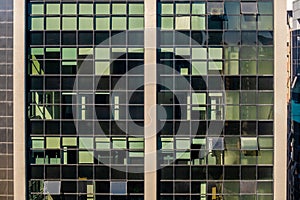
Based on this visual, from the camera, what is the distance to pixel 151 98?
26.8 m

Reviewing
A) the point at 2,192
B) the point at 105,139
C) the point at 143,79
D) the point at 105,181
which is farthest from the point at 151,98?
the point at 2,192

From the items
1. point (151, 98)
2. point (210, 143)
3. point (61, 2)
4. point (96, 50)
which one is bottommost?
point (210, 143)

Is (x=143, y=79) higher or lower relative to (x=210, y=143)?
higher

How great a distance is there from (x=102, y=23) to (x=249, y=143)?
9393 millimetres

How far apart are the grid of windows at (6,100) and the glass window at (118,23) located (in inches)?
204

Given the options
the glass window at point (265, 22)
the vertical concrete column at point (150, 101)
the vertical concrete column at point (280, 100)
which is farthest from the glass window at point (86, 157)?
the glass window at point (265, 22)

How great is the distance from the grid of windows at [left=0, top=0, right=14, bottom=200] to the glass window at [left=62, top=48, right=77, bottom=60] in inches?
107

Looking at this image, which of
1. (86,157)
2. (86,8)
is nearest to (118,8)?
(86,8)

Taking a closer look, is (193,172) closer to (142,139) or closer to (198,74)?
(142,139)

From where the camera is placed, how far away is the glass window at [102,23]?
1065 inches

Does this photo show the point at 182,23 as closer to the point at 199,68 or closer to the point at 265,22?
the point at 199,68

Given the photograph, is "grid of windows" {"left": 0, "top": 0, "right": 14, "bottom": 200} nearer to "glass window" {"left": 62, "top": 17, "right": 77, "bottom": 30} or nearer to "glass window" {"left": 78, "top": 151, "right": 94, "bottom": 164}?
"glass window" {"left": 62, "top": 17, "right": 77, "bottom": 30}

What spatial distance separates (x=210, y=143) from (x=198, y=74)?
3.46 m

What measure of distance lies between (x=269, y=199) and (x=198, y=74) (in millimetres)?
7145
